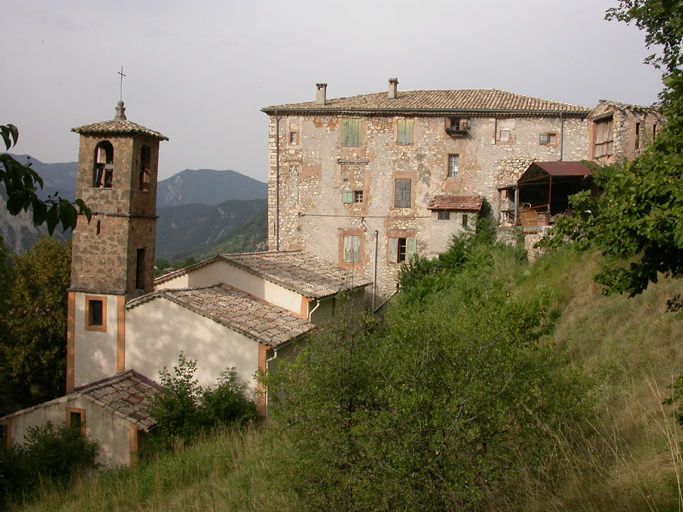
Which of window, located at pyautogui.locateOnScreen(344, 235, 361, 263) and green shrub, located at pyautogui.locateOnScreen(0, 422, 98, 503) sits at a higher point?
window, located at pyautogui.locateOnScreen(344, 235, 361, 263)

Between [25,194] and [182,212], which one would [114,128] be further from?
[182,212]

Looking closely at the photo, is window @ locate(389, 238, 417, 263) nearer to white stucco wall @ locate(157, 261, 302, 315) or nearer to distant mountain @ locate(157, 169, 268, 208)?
white stucco wall @ locate(157, 261, 302, 315)

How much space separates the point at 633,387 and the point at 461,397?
3.12 metres

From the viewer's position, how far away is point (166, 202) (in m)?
173

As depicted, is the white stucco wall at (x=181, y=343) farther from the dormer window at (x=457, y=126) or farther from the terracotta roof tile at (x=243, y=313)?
the dormer window at (x=457, y=126)

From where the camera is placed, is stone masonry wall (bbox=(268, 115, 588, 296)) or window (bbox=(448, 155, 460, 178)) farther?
window (bbox=(448, 155, 460, 178))

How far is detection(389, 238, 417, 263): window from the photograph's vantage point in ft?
76.4

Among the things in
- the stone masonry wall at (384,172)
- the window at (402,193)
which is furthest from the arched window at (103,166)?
the window at (402,193)

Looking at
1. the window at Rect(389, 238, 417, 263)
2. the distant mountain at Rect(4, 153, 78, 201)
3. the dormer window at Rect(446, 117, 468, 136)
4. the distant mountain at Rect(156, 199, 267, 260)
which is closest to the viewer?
the dormer window at Rect(446, 117, 468, 136)

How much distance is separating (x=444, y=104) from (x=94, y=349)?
16.2 m

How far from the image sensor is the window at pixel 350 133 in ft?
77.0

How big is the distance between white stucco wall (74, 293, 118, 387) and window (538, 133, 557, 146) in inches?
657

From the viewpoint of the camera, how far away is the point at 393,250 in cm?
2341

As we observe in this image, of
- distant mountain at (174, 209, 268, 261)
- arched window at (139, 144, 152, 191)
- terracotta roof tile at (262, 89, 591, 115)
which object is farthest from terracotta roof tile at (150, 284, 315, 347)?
distant mountain at (174, 209, 268, 261)
